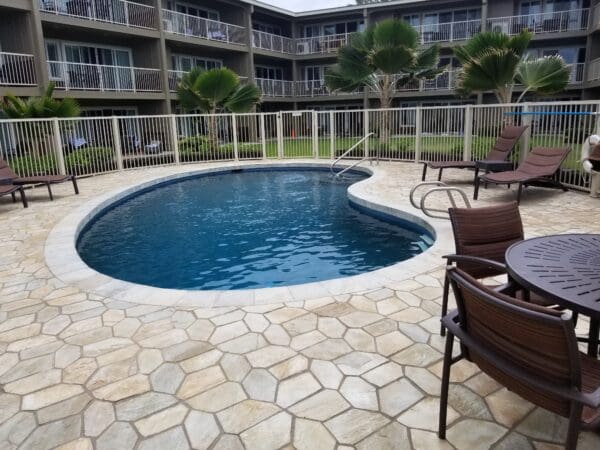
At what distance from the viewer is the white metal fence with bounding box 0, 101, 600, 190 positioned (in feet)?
29.1

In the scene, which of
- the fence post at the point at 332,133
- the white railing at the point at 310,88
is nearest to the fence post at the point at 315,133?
the fence post at the point at 332,133

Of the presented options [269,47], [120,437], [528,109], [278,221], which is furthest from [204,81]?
[120,437]

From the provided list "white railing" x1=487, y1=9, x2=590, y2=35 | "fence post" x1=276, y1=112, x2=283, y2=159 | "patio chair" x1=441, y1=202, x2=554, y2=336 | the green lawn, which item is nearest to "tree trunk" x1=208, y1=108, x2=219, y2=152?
the green lawn

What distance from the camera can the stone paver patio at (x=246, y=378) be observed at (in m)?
2.30

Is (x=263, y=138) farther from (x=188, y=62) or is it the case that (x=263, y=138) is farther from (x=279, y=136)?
(x=188, y=62)

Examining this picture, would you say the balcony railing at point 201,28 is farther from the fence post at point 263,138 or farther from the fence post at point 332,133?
the fence post at point 332,133

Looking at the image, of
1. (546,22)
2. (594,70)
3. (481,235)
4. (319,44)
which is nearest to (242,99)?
(319,44)

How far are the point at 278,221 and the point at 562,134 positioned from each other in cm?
559

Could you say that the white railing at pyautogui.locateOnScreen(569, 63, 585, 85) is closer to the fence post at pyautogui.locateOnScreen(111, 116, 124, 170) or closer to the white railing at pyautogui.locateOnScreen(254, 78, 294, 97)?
the white railing at pyautogui.locateOnScreen(254, 78, 294, 97)

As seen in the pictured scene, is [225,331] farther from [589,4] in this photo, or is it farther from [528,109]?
[589,4]

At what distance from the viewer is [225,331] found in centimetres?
342

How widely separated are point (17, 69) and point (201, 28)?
8.99m

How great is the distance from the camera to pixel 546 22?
22422 millimetres

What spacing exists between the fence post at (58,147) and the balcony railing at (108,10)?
22.4ft
